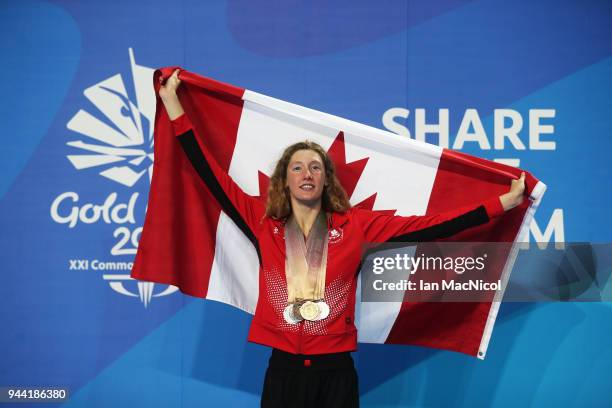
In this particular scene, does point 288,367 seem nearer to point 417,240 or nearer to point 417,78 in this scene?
point 417,240

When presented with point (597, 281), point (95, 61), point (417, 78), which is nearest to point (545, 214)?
point (597, 281)

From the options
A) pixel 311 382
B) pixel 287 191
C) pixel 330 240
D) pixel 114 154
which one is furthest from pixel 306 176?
pixel 114 154

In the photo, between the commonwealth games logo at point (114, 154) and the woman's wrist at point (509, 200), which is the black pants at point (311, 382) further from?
the commonwealth games logo at point (114, 154)

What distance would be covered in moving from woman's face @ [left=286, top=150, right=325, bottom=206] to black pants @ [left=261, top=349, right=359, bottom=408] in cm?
56

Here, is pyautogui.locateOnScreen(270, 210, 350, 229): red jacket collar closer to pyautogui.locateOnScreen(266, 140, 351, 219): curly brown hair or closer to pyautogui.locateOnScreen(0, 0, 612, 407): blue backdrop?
pyautogui.locateOnScreen(266, 140, 351, 219): curly brown hair

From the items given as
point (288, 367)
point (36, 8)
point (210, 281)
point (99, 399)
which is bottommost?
point (99, 399)

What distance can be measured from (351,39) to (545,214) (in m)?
1.33

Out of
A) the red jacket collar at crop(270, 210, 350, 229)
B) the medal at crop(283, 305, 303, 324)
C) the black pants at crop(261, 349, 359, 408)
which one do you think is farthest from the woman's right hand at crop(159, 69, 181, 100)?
the black pants at crop(261, 349, 359, 408)

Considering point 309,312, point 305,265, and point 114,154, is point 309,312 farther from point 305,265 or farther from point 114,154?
point 114,154

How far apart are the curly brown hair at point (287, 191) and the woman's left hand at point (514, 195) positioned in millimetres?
596

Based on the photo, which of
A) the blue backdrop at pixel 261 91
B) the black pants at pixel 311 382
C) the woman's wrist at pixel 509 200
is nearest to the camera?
the black pants at pixel 311 382

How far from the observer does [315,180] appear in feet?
7.25

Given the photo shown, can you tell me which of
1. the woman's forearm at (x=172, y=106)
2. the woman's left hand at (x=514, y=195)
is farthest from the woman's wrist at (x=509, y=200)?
the woman's forearm at (x=172, y=106)

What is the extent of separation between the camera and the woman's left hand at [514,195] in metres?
2.31
